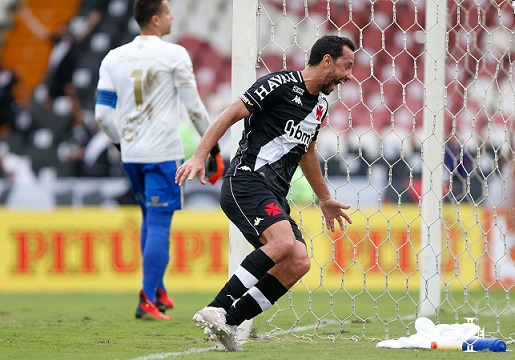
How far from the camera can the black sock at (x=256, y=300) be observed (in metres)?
4.50

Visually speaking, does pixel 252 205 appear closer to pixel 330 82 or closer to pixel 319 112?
pixel 319 112

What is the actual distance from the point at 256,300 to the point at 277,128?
0.85 meters

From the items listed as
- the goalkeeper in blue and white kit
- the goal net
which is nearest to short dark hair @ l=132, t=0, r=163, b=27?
the goalkeeper in blue and white kit

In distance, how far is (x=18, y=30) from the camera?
1645 cm

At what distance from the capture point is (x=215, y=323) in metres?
4.32

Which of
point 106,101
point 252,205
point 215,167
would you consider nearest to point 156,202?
point 215,167

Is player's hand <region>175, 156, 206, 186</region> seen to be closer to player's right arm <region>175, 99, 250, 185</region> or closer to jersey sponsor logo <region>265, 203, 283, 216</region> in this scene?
player's right arm <region>175, 99, 250, 185</region>

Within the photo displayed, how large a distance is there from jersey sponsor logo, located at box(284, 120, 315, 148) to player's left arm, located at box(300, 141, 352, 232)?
16 cm

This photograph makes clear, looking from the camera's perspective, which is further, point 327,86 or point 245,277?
point 327,86

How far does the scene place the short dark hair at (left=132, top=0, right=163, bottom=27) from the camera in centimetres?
641

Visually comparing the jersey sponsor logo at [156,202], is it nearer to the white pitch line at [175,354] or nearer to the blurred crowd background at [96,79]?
the white pitch line at [175,354]

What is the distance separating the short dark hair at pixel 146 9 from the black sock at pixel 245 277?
253 centimetres

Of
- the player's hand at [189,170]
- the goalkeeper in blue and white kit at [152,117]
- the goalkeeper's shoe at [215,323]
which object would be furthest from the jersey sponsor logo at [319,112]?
the goalkeeper in blue and white kit at [152,117]

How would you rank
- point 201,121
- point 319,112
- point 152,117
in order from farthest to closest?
point 152,117 → point 201,121 → point 319,112
